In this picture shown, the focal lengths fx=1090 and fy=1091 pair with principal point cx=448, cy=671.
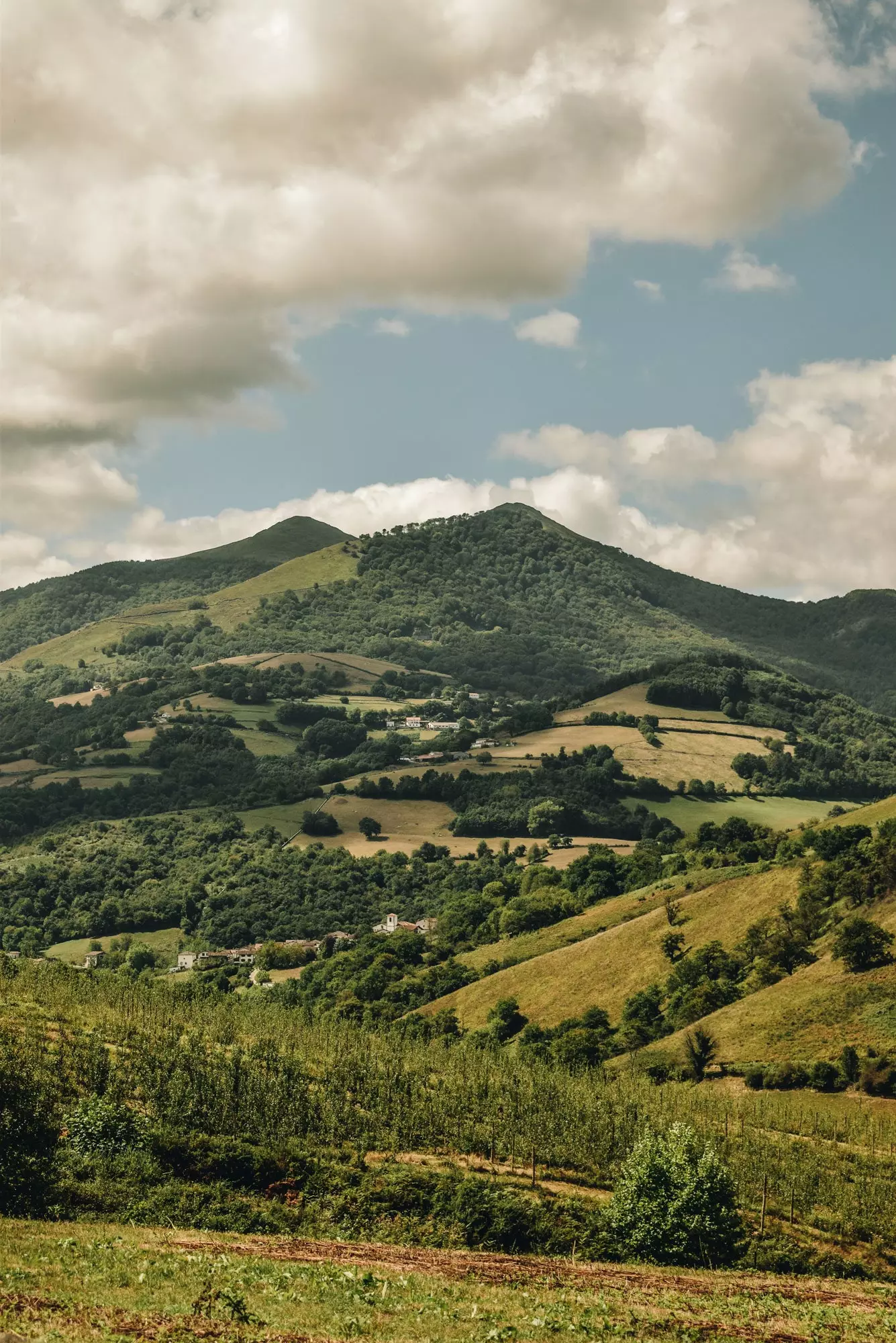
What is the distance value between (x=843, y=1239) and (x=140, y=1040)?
5863 centimetres

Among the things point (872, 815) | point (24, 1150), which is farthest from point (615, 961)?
point (24, 1150)

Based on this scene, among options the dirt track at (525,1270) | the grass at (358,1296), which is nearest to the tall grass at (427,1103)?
the dirt track at (525,1270)

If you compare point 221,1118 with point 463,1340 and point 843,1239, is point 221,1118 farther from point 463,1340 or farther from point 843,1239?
point 463,1340

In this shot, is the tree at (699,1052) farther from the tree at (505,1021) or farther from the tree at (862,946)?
the tree at (505,1021)

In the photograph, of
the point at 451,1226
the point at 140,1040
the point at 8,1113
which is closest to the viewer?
the point at 8,1113

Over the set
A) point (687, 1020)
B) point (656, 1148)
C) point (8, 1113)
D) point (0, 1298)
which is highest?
point (0, 1298)

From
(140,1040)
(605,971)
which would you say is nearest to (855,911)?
(605,971)

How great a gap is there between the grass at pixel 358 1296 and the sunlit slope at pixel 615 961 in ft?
301

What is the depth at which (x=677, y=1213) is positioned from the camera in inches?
2466

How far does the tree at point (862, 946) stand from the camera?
394ft

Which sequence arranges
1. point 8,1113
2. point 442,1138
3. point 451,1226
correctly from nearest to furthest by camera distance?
point 8,1113 → point 451,1226 → point 442,1138

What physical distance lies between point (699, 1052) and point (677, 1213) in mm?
55807

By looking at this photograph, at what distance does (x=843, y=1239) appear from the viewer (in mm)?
72625

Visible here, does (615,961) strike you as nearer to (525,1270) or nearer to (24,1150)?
(525,1270)
